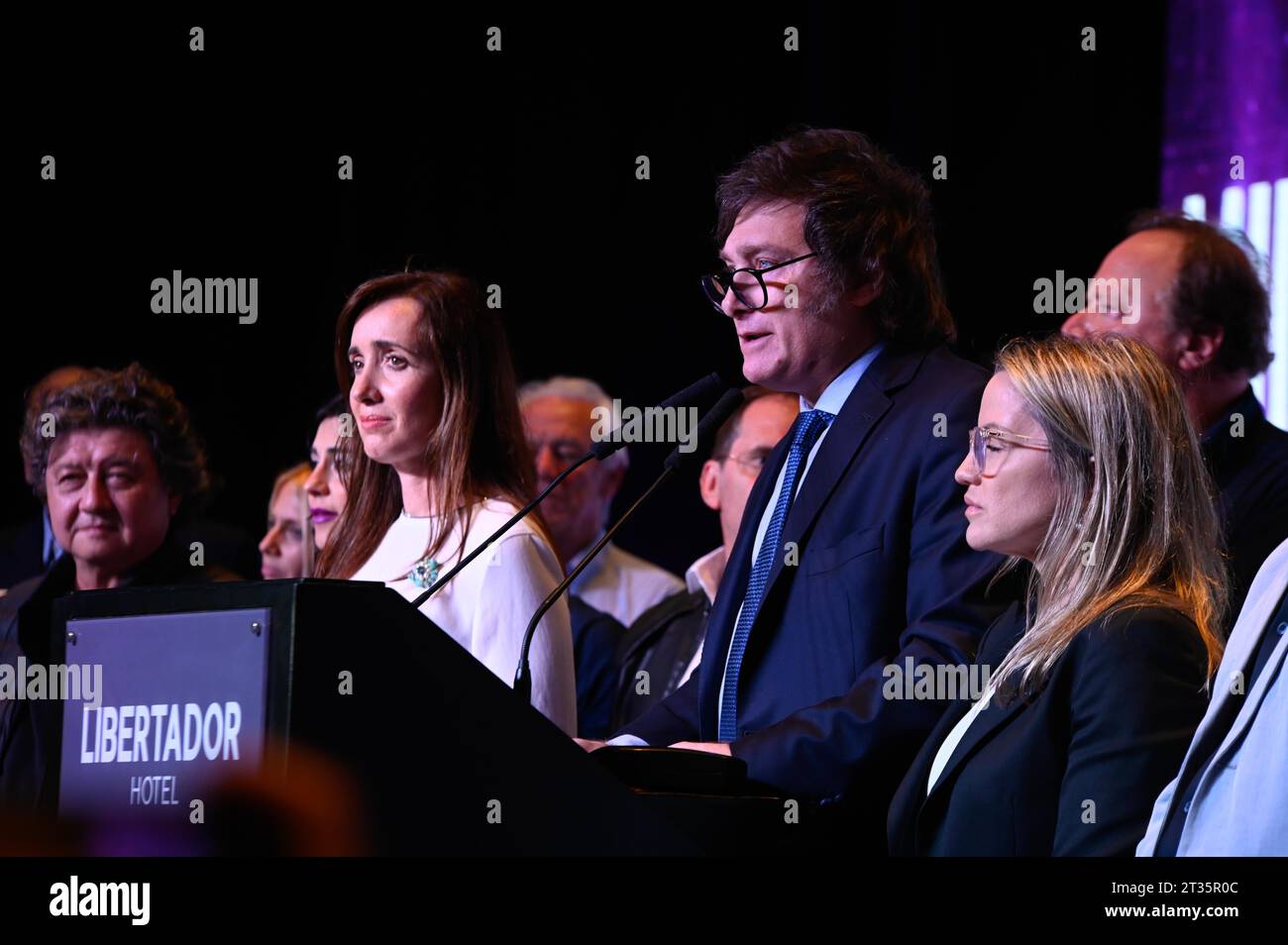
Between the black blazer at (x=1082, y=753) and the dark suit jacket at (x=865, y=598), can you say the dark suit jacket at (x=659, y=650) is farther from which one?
the black blazer at (x=1082, y=753)

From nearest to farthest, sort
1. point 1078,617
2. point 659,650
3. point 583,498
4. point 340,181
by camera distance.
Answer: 1. point 1078,617
2. point 659,650
3. point 583,498
4. point 340,181

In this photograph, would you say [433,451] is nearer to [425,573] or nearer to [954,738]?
[425,573]

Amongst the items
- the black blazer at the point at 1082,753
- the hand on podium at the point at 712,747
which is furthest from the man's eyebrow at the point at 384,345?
the black blazer at the point at 1082,753

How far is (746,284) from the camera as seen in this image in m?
2.76

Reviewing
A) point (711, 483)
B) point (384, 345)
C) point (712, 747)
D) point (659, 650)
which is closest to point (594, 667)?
point (659, 650)

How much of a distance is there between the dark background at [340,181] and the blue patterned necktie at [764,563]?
6.84 feet

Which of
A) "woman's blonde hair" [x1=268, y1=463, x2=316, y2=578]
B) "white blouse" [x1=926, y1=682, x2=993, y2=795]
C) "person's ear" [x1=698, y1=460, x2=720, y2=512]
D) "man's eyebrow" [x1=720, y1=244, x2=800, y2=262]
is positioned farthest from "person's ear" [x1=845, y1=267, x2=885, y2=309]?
"woman's blonde hair" [x1=268, y1=463, x2=316, y2=578]

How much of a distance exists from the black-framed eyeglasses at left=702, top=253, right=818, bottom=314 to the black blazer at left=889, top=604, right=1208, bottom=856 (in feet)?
2.91

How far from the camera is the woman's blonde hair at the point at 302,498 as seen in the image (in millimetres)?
4352

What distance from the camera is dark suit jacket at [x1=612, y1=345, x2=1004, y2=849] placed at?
2.25 metres

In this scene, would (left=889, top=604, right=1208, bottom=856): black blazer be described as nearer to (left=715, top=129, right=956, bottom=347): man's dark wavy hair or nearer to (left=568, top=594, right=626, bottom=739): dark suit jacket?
(left=715, top=129, right=956, bottom=347): man's dark wavy hair

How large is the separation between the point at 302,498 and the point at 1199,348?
95.3 inches

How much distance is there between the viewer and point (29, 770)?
10.7 feet
